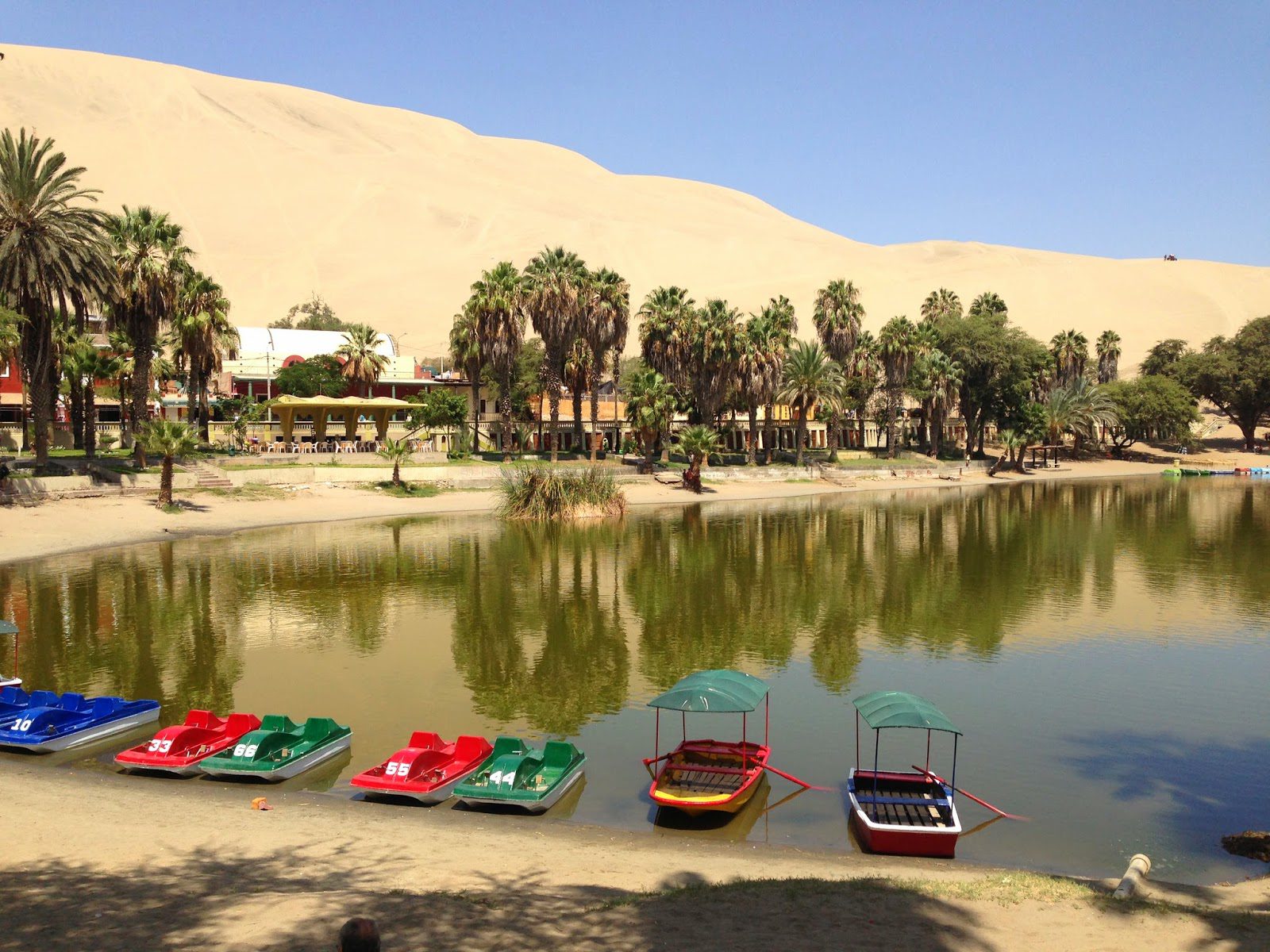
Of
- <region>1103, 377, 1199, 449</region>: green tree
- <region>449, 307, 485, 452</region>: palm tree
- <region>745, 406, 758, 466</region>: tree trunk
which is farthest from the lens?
<region>1103, 377, 1199, 449</region>: green tree

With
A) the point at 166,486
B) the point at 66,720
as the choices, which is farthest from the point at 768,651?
the point at 166,486

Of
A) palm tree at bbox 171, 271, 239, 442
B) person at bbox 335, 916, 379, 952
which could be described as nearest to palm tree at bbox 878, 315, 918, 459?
palm tree at bbox 171, 271, 239, 442

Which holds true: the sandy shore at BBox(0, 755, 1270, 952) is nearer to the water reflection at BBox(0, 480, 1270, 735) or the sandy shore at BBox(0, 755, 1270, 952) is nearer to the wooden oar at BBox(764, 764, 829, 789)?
the wooden oar at BBox(764, 764, 829, 789)

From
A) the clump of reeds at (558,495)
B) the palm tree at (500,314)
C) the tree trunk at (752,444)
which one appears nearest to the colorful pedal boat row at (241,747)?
the clump of reeds at (558,495)

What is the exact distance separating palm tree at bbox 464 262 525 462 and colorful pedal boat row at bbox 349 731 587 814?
52964 millimetres

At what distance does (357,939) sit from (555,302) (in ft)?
204

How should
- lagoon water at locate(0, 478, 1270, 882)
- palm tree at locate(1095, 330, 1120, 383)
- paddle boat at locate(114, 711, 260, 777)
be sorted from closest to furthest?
lagoon water at locate(0, 478, 1270, 882)
paddle boat at locate(114, 711, 260, 777)
palm tree at locate(1095, 330, 1120, 383)

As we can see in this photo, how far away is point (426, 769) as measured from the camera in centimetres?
1525

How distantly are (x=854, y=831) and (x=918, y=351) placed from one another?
80445 mm

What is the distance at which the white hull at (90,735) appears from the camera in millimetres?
16938

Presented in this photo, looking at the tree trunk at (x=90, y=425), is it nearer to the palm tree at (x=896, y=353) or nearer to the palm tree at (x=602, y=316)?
the palm tree at (x=602, y=316)

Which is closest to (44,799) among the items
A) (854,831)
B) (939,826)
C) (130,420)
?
(854,831)

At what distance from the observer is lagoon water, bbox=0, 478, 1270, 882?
50.0 ft

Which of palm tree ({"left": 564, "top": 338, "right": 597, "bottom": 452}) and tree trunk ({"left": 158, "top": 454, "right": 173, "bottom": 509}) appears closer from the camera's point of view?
tree trunk ({"left": 158, "top": 454, "right": 173, "bottom": 509})
